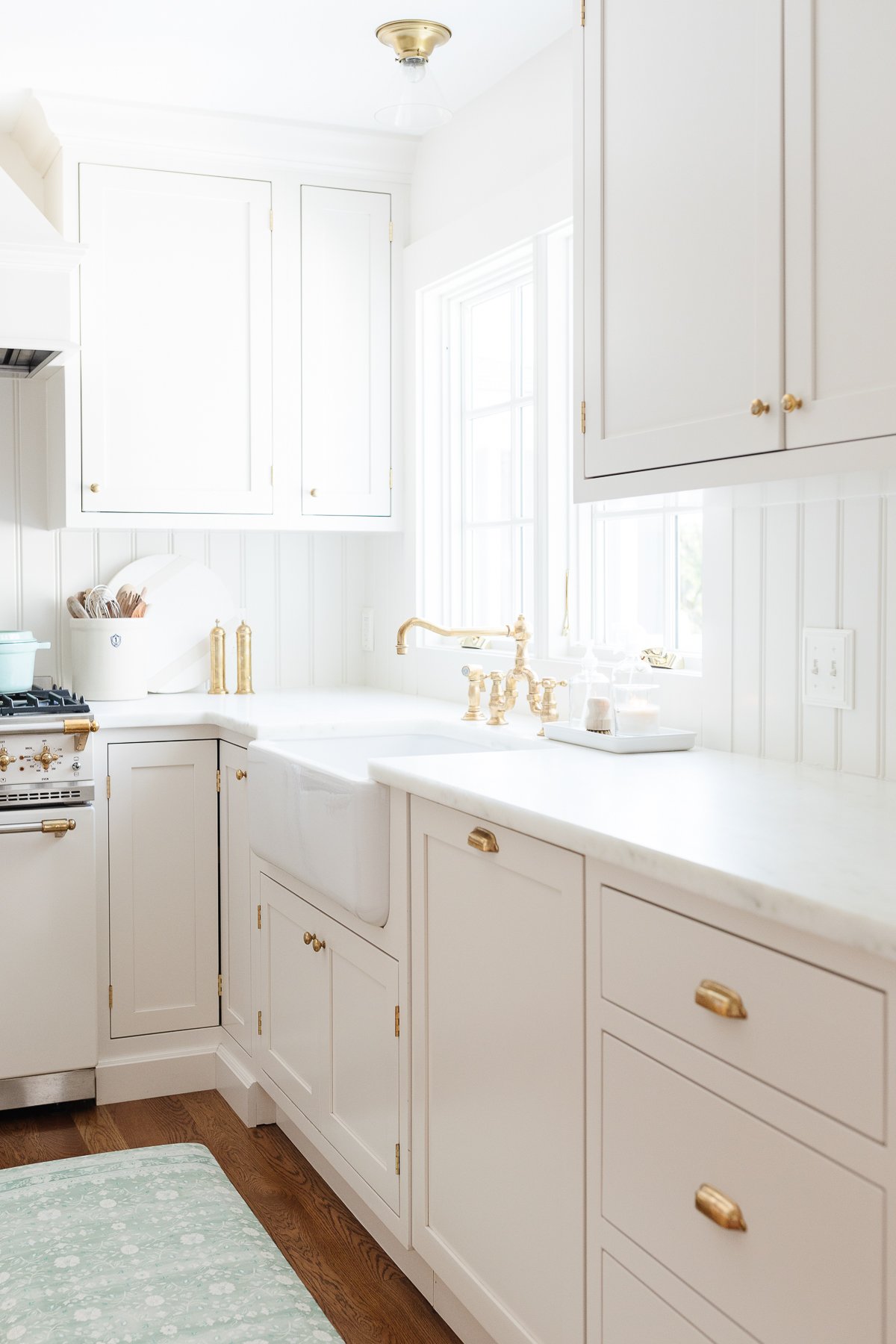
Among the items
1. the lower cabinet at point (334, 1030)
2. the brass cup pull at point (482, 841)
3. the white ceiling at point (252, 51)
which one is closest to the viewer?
the brass cup pull at point (482, 841)

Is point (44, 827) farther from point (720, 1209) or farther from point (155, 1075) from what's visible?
point (720, 1209)

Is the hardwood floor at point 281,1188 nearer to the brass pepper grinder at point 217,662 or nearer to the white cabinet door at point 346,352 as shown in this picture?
the brass pepper grinder at point 217,662

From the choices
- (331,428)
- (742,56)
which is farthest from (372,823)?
(331,428)

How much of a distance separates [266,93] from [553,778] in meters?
2.11

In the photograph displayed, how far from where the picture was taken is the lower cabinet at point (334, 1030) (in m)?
2.15

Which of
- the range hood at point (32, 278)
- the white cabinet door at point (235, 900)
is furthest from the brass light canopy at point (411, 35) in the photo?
the white cabinet door at point (235, 900)

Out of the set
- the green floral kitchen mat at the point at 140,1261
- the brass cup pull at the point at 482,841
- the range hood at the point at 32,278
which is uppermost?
the range hood at the point at 32,278

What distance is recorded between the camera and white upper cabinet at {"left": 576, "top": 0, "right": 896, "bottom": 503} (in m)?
1.48

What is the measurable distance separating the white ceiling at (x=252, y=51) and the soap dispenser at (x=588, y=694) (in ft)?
4.16

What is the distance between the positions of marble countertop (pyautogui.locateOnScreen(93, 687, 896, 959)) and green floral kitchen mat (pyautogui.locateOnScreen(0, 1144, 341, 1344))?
93 centimetres

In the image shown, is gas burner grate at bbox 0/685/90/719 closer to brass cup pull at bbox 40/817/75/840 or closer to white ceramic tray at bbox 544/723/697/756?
brass cup pull at bbox 40/817/75/840

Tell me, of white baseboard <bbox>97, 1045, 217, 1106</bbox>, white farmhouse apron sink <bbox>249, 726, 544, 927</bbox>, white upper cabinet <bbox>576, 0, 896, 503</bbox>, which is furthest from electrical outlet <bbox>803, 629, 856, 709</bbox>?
white baseboard <bbox>97, 1045, 217, 1106</bbox>

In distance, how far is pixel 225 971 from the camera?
313 centimetres

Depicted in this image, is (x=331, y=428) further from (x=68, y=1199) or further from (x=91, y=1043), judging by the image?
(x=68, y=1199)
